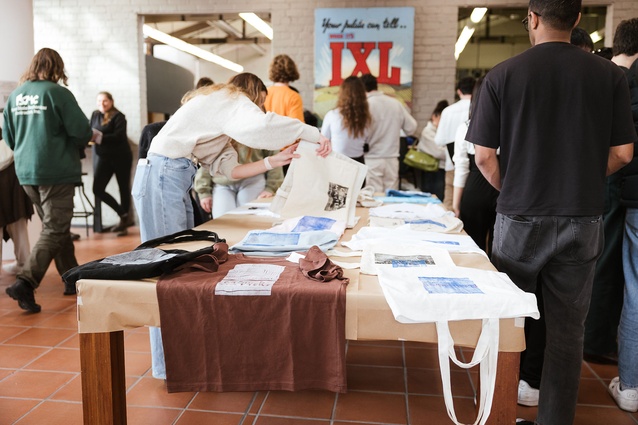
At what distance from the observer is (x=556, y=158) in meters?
1.78

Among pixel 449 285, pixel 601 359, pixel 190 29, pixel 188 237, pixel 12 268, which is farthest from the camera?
pixel 190 29

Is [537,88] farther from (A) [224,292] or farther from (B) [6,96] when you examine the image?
(B) [6,96]

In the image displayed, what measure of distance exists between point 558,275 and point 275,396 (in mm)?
1297

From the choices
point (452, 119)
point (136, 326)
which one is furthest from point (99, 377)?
point (452, 119)

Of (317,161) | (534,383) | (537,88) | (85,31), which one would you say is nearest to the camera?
(537,88)

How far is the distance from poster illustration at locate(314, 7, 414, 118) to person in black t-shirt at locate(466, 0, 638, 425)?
15.8ft

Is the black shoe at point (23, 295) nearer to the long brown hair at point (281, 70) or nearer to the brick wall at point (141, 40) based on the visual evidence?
the long brown hair at point (281, 70)

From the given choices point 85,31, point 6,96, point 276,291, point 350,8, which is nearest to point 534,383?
point 276,291

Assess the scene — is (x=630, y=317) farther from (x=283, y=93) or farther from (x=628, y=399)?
(x=283, y=93)

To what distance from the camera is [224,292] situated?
149cm

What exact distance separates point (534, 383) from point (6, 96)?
14.0 ft

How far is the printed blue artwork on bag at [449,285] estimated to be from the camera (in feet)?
4.65

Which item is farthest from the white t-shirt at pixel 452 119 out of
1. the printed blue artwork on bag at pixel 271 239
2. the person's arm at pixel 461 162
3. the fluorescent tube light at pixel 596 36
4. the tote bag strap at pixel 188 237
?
the fluorescent tube light at pixel 596 36

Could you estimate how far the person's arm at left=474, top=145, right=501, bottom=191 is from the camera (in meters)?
1.89
